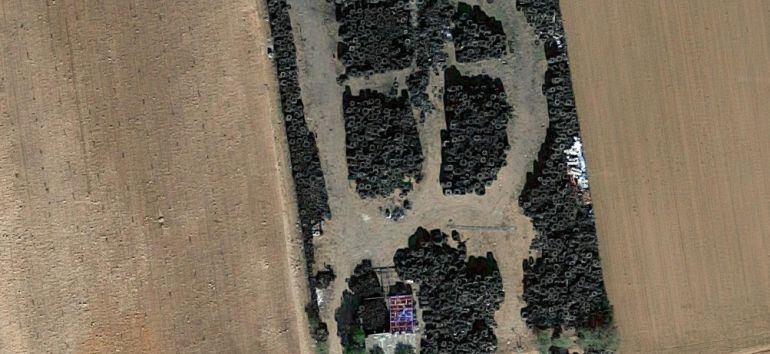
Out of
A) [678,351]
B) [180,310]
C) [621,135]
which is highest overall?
[621,135]

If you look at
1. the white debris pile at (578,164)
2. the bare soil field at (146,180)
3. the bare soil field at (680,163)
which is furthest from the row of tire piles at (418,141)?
the bare soil field at (680,163)

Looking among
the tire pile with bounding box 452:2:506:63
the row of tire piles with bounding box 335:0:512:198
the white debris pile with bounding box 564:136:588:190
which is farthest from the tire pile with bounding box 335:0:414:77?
the white debris pile with bounding box 564:136:588:190

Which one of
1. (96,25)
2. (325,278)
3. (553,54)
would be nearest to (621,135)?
(553,54)

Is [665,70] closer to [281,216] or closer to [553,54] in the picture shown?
[553,54]

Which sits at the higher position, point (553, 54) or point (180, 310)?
Answer: point (553, 54)

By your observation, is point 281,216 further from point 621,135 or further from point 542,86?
point 621,135

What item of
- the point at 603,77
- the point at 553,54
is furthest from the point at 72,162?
the point at 603,77
